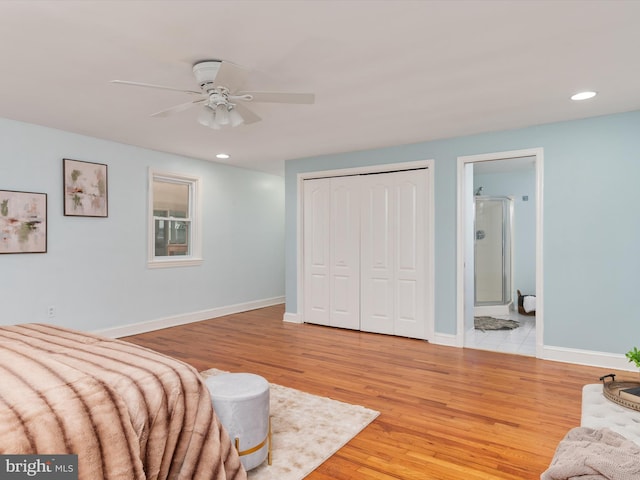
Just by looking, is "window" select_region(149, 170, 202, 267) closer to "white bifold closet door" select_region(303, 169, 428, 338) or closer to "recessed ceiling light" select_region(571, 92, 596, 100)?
"white bifold closet door" select_region(303, 169, 428, 338)

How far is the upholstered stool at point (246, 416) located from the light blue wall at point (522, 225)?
6.18 meters

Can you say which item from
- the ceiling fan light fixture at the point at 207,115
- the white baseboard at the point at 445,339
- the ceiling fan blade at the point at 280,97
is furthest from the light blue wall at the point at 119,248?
the white baseboard at the point at 445,339

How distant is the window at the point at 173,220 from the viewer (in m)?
5.63

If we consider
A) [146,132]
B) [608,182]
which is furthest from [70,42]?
[608,182]

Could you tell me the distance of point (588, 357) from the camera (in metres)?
3.99

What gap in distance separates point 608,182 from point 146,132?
4844 mm

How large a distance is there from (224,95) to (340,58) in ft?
2.68

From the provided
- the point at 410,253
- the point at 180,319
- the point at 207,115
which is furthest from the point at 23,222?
the point at 410,253

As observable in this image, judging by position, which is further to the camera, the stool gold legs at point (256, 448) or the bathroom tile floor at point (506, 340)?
the bathroom tile floor at point (506, 340)

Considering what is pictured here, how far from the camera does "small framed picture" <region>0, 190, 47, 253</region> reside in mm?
4082

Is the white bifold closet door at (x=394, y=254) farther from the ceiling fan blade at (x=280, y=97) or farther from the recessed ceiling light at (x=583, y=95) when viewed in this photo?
the ceiling fan blade at (x=280, y=97)

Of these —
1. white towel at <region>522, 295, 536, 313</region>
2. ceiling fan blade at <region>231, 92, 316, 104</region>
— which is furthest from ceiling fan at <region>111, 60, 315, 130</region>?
white towel at <region>522, 295, 536, 313</region>

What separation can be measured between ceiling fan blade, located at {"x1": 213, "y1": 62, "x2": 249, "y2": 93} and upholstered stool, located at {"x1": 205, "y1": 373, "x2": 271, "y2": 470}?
5.94 ft

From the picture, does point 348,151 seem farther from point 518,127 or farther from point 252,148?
point 518,127
